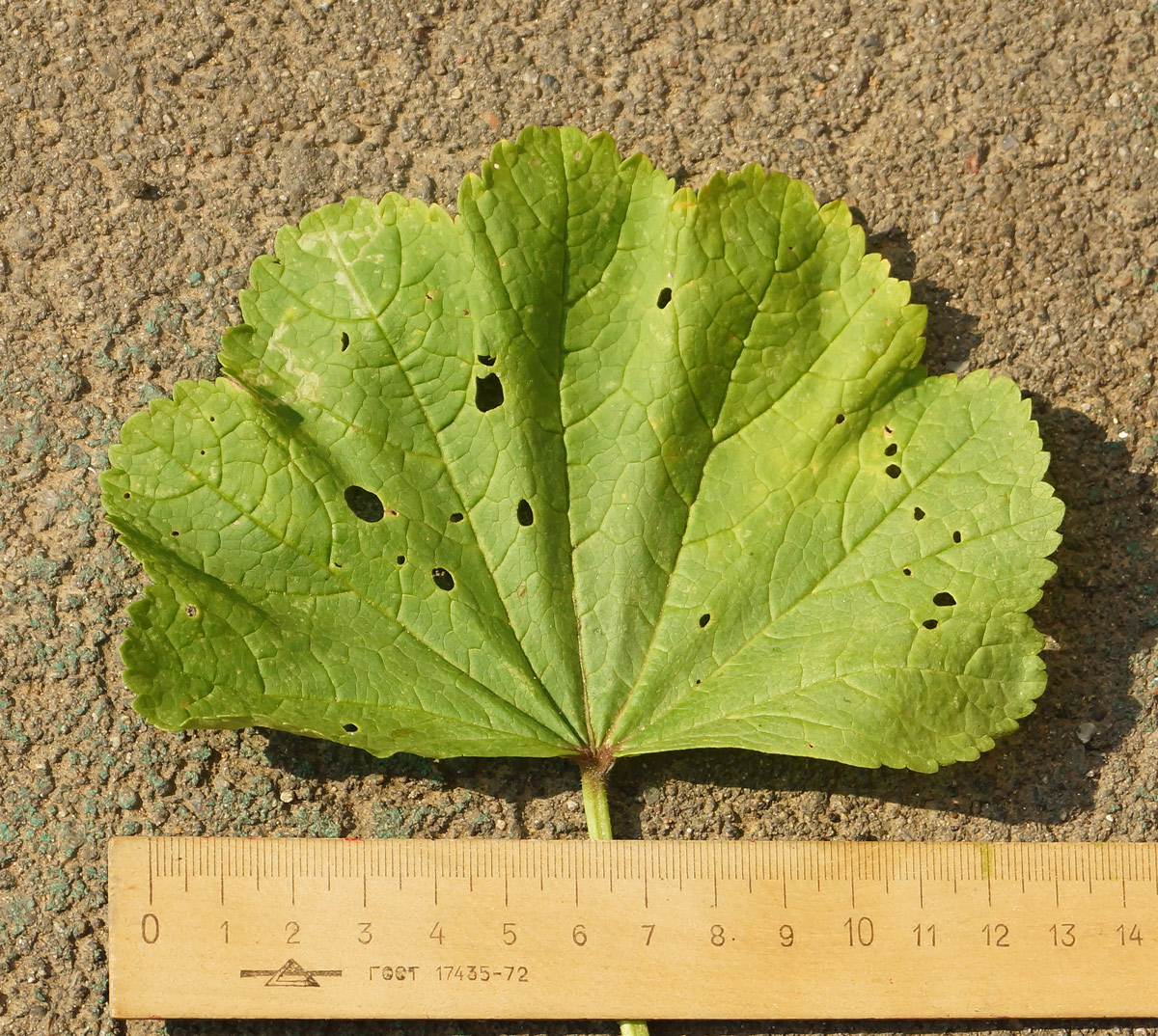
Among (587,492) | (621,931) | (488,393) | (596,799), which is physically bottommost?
(621,931)

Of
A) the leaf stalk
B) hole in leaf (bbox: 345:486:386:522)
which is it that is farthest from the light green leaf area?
the leaf stalk

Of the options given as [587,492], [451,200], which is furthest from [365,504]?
[451,200]

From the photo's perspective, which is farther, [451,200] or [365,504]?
Answer: [451,200]

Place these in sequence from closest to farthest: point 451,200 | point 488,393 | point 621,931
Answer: point 488,393 → point 621,931 → point 451,200

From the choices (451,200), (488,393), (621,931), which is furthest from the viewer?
(451,200)

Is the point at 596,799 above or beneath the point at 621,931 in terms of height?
above

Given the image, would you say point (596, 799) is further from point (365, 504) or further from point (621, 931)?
point (365, 504)

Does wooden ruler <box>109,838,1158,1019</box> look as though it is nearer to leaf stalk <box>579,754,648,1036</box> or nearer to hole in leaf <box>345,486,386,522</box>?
leaf stalk <box>579,754,648,1036</box>
